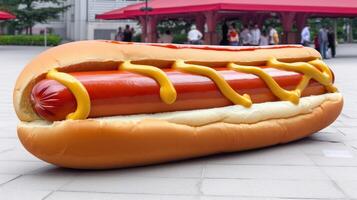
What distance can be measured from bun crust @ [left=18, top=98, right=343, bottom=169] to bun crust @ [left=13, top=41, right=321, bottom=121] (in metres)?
0.32

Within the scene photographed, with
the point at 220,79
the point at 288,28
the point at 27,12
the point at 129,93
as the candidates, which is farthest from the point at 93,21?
the point at 129,93

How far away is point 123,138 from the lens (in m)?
5.67

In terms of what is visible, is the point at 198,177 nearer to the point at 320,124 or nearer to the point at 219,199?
the point at 219,199

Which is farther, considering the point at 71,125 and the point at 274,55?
the point at 274,55

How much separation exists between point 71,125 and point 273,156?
2485 millimetres

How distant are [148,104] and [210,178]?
94 centimetres

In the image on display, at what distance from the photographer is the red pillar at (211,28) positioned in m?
29.8

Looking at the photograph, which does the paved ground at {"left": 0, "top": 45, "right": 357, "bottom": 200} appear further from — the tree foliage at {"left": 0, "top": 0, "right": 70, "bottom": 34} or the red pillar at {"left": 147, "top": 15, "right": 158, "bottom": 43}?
the tree foliage at {"left": 0, "top": 0, "right": 70, "bottom": 34}

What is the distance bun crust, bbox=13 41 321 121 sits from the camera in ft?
18.7

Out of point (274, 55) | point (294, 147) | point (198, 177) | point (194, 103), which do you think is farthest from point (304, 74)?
point (198, 177)

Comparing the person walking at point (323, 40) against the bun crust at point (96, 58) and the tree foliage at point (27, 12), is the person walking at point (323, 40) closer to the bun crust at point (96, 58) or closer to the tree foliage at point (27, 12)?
the bun crust at point (96, 58)

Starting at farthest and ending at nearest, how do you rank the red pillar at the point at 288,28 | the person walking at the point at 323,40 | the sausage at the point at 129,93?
1. the red pillar at the point at 288,28
2. the person walking at the point at 323,40
3. the sausage at the point at 129,93

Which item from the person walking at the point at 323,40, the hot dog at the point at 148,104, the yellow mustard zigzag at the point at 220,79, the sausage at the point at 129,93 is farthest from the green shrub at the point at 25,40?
the sausage at the point at 129,93

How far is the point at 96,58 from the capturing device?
592cm
